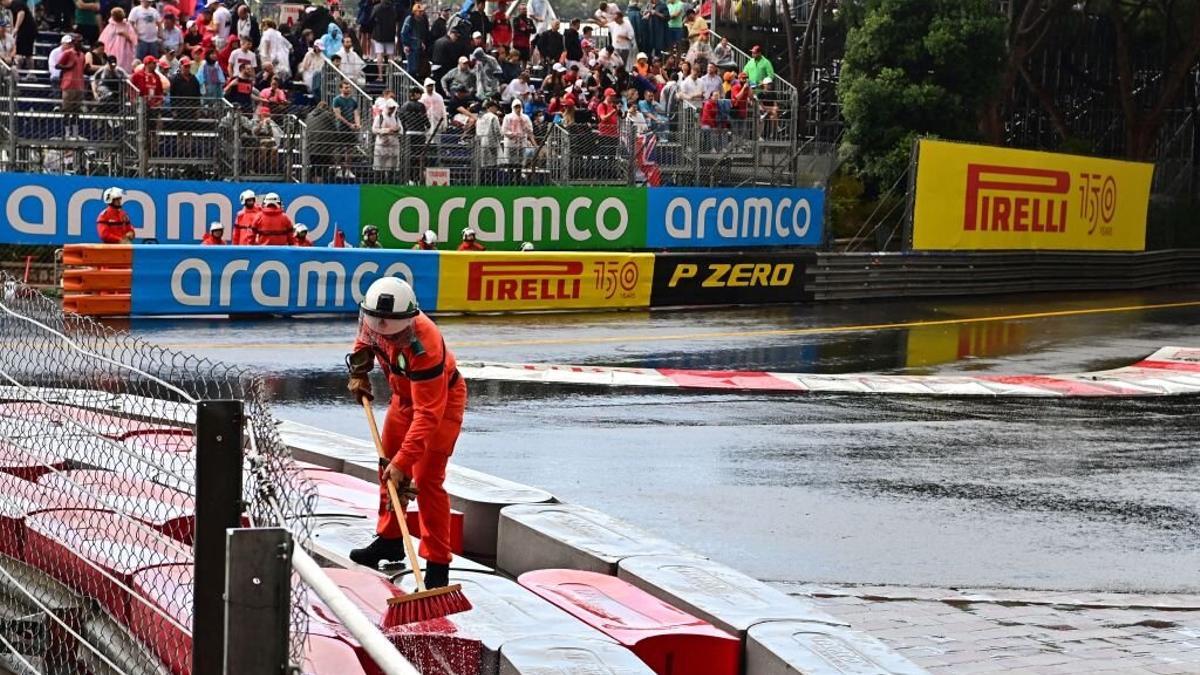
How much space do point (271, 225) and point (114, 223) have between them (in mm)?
2099

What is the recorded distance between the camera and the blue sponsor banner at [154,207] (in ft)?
72.8

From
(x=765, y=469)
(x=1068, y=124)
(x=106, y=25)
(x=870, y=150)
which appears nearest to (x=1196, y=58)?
(x=1068, y=124)

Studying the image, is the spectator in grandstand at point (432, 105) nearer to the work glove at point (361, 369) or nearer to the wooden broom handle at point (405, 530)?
the work glove at point (361, 369)

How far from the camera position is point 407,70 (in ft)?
95.2

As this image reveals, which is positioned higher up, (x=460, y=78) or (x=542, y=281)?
(x=460, y=78)

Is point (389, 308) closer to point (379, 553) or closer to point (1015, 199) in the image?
point (379, 553)

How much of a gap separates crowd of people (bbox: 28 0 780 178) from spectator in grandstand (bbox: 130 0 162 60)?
0.07ft

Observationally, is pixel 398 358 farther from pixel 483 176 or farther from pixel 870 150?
pixel 870 150

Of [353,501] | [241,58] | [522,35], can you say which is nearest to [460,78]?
[522,35]

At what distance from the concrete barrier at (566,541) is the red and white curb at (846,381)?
26.2ft

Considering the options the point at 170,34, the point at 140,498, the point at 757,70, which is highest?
the point at 757,70

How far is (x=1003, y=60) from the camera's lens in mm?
35812

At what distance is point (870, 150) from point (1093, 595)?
2542cm

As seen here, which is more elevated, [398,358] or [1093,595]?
[398,358]
